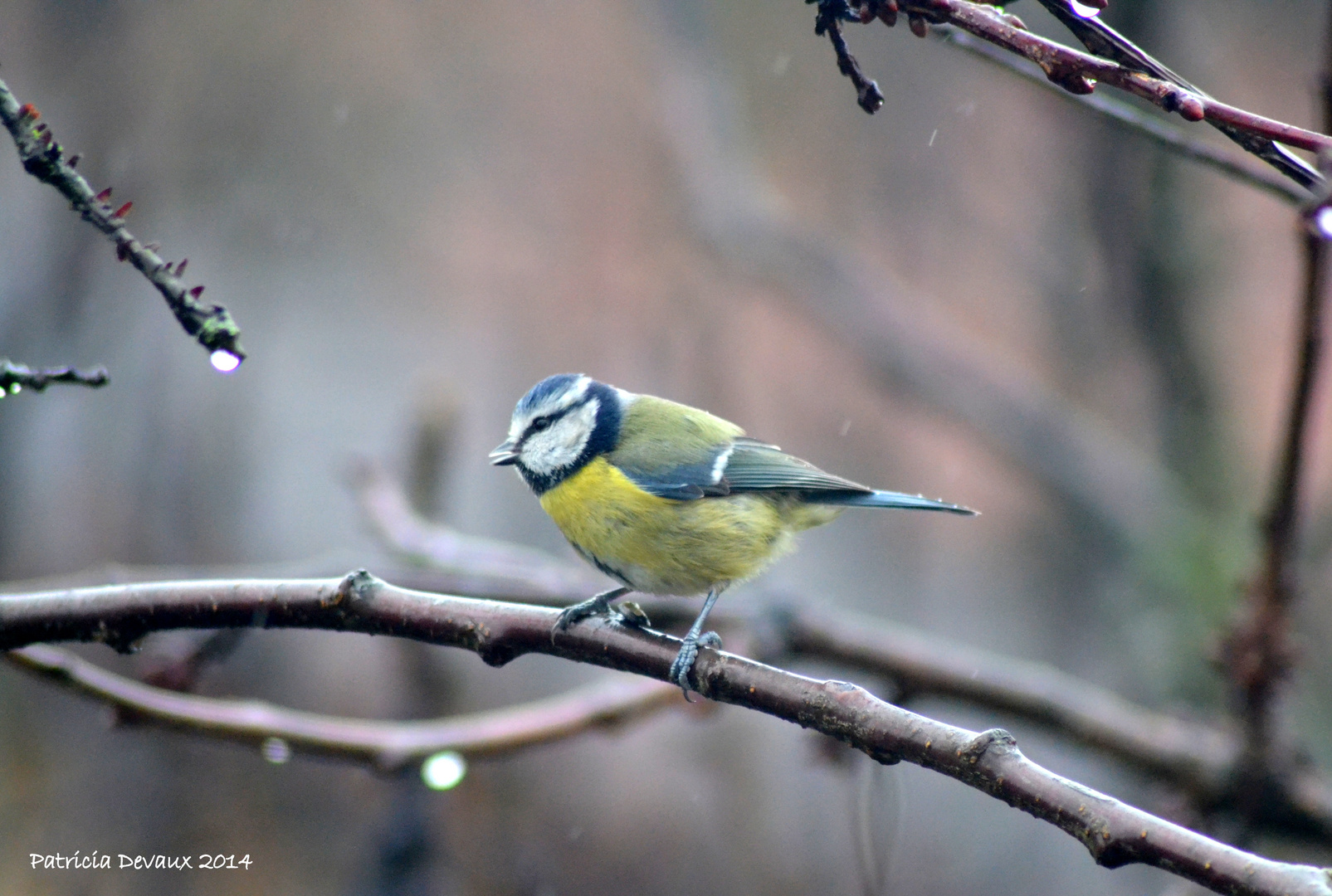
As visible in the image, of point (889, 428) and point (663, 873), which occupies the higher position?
point (889, 428)

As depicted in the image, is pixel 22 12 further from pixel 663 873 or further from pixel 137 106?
pixel 663 873

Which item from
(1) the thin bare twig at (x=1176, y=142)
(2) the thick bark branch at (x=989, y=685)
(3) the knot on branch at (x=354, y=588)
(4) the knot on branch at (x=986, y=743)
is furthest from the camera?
(2) the thick bark branch at (x=989, y=685)

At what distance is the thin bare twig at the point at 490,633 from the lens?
1062 millimetres

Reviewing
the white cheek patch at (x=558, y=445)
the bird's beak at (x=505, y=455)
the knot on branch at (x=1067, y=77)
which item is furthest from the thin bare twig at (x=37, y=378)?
the white cheek patch at (x=558, y=445)

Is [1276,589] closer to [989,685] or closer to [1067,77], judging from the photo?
[989,685]

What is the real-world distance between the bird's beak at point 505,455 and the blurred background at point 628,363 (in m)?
0.54

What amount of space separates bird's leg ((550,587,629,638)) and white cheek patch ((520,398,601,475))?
0.38 meters

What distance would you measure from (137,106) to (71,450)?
1451mm

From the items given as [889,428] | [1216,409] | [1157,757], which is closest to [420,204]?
[889,428]

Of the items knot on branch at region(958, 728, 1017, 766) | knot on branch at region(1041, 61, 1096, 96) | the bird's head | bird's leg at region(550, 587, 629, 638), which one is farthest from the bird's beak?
knot on branch at region(1041, 61, 1096, 96)

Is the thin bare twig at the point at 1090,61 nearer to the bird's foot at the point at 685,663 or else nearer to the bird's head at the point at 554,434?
the bird's foot at the point at 685,663

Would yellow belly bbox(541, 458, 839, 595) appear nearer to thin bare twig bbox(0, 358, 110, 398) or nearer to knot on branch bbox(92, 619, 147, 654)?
knot on branch bbox(92, 619, 147, 654)

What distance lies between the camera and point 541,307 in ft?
20.2

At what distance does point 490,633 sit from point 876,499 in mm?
937
